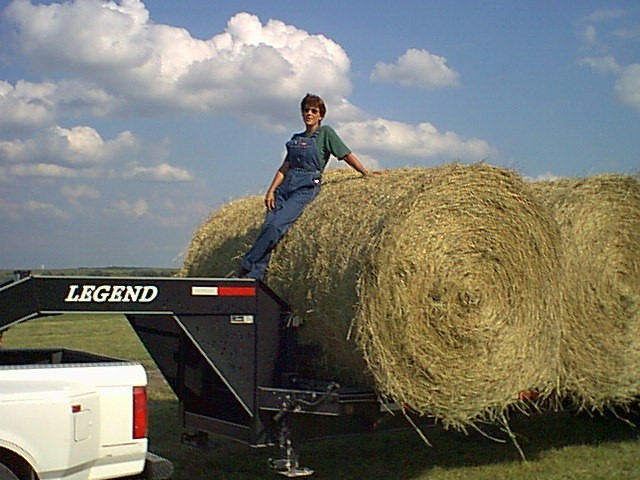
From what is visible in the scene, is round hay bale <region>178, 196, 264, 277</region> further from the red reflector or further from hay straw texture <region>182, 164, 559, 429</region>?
the red reflector

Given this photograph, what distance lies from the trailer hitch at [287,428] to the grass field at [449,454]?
136cm

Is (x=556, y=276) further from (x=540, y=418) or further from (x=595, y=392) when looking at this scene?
(x=540, y=418)

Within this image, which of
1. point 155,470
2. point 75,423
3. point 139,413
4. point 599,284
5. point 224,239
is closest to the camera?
point 75,423

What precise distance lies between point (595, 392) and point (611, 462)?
103 cm

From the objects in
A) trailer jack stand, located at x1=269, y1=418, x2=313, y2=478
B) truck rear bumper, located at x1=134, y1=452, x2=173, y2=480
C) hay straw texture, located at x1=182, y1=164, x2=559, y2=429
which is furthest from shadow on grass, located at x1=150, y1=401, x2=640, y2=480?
truck rear bumper, located at x1=134, y1=452, x2=173, y2=480

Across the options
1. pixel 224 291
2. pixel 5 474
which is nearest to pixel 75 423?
pixel 5 474

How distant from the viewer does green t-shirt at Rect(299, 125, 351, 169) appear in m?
6.80

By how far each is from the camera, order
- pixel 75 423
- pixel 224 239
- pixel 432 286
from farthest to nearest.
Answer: pixel 224 239 → pixel 432 286 → pixel 75 423

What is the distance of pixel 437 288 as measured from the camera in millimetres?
5848

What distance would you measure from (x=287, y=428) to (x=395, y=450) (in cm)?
242

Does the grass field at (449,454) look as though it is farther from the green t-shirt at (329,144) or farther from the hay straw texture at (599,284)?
the green t-shirt at (329,144)

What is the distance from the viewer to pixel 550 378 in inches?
251

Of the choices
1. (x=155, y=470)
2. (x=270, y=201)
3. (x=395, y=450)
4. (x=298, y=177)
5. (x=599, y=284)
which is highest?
(x=298, y=177)

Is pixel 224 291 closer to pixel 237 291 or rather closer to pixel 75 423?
pixel 237 291
